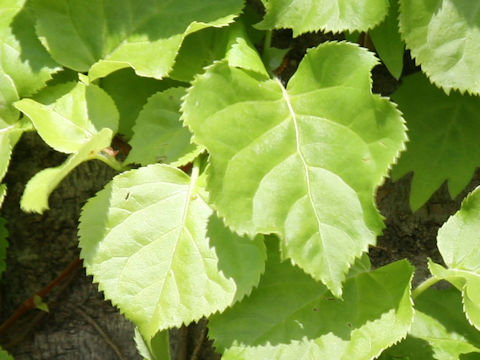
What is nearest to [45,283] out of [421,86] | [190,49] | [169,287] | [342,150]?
[169,287]

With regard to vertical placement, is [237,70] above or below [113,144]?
above

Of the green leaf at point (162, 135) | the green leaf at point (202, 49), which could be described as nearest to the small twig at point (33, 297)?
the green leaf at point (162, 135)

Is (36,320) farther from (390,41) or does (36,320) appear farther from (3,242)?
(390,41)

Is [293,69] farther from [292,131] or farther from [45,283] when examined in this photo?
[45,283]

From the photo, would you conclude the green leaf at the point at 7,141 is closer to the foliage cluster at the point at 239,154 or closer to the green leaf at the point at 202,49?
the foliage cluster at the point at 239,154

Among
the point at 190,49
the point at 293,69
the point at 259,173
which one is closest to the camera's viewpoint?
the point at 259,173

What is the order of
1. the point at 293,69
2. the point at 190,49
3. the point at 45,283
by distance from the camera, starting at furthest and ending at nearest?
the point at 45,283 < the point at 293,69 < the point at 190,49

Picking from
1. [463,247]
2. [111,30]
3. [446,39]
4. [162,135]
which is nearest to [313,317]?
[463,247]
